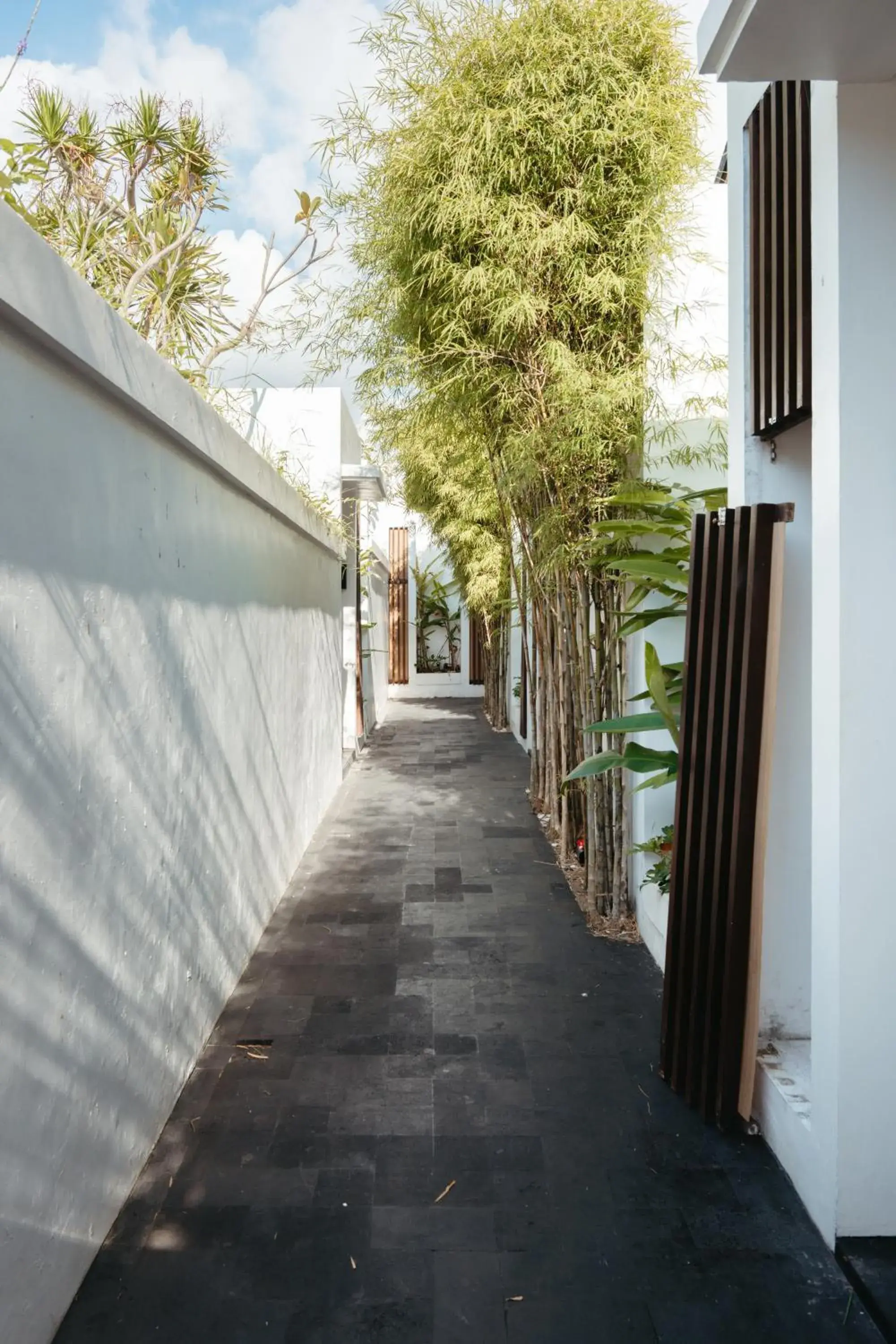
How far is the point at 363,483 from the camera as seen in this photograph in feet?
25.3

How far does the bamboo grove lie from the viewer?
11.4 feet

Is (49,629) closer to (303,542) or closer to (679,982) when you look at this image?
(679,982)

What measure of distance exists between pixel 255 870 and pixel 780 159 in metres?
2.95

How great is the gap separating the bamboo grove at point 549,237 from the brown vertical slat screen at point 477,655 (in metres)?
10.2

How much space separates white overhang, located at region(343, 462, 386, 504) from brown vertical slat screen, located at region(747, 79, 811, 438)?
5.09 metres

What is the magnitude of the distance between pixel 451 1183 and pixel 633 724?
146 cm

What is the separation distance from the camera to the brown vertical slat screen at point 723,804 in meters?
2.22

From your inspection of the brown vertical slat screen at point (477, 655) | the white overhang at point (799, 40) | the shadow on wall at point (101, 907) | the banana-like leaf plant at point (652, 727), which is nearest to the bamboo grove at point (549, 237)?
the banana-like leaf plant at point (652, 727)

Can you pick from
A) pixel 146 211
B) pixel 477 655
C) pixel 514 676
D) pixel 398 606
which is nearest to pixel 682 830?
pixel 146 211

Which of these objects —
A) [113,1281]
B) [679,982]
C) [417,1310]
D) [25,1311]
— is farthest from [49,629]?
[679,982]

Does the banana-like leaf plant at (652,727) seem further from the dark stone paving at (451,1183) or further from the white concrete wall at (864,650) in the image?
the white concrete wall at (864,650)

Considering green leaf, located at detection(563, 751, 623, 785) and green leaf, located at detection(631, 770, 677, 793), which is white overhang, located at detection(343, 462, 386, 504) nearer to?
green leaf, located at detection(563, 751, 623, 785)

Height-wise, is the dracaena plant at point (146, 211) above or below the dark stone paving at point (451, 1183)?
above

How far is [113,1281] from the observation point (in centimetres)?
175
